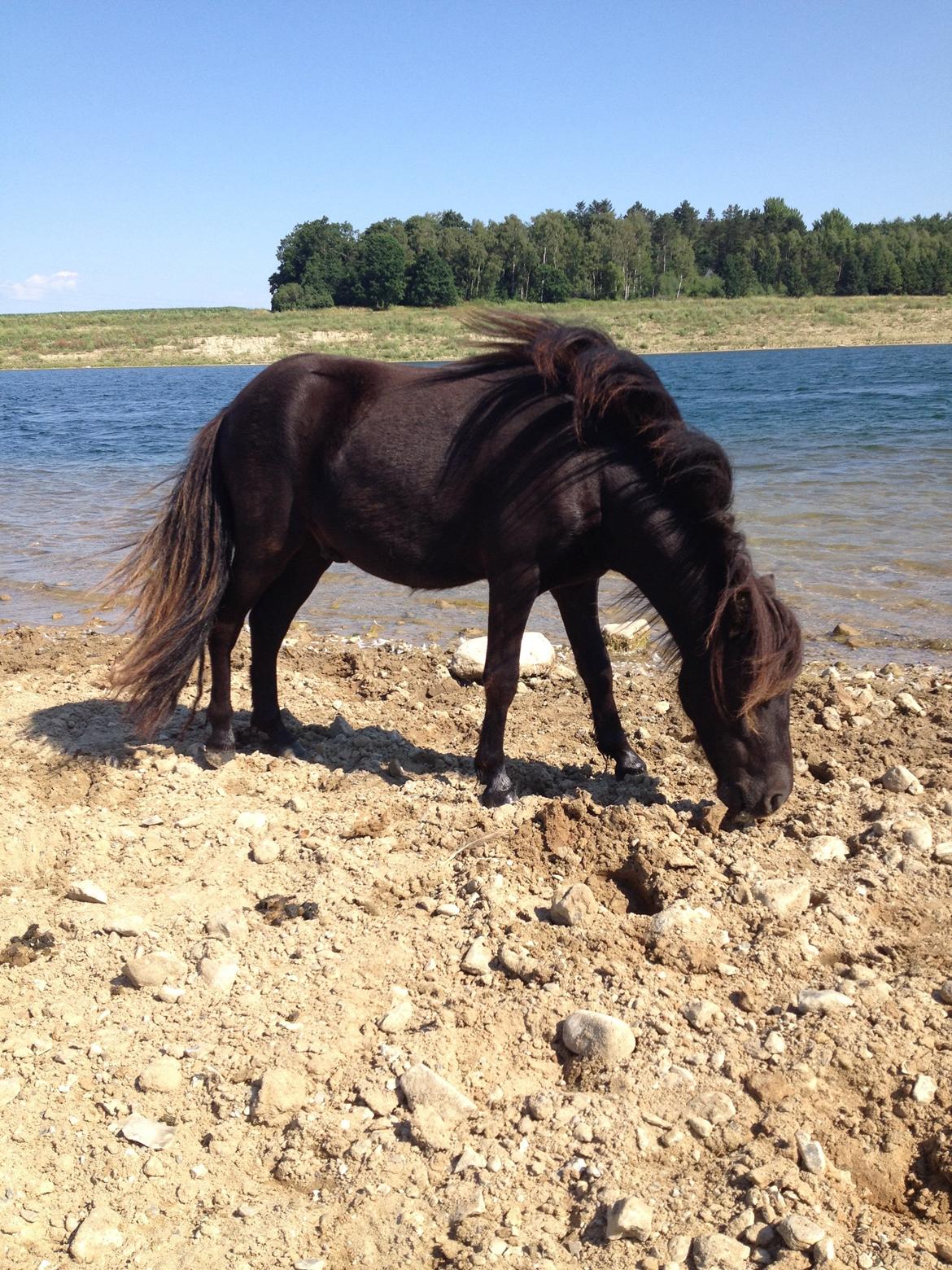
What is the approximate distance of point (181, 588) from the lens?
16.0 feet

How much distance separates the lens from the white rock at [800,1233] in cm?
211

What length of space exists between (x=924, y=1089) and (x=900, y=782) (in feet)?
6.48

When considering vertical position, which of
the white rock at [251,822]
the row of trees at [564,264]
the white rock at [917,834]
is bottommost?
the white rock at [251,822]

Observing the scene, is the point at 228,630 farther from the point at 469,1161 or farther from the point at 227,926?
the point at 469,1161

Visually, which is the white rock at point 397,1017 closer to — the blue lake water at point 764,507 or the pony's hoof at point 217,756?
the pony's hoof at point 217,756

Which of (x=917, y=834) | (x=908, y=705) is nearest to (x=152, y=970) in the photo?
(x=917, y=834)

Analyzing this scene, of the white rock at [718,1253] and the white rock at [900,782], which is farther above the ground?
the white rock at [900,782]

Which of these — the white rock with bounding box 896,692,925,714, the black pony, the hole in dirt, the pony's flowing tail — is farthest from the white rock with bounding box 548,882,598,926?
the white rock with bounding box 896,692,925,714

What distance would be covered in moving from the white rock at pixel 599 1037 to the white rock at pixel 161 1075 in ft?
3.42

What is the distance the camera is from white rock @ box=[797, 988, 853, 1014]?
2797 millimetres

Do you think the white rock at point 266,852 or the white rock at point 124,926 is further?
the white rock at point 266,852

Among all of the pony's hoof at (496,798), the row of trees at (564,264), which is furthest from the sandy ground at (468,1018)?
A: the row of trees at (564,264)

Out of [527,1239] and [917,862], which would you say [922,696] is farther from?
[527,1239]

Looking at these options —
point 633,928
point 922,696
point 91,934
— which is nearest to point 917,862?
point 633,928
